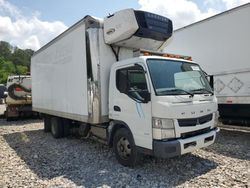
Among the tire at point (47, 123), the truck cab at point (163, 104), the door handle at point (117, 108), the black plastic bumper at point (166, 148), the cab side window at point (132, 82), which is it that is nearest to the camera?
the black plastic bumper at point (166, 148)

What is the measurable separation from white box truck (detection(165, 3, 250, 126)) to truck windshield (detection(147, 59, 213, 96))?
2.20 meters

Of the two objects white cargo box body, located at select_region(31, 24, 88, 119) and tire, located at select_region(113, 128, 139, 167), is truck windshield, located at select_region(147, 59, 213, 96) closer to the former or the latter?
tire, located at select_region(113, 128, 139, 167)

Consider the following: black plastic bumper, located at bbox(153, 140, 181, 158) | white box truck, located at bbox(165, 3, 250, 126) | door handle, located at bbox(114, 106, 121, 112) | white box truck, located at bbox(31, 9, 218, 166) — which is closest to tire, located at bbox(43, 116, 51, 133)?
white box truck, located at bbox(31, 9, 218, 166)

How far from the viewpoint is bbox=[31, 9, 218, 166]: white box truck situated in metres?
4.97

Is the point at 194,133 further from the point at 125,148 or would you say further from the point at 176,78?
the point at 125,148

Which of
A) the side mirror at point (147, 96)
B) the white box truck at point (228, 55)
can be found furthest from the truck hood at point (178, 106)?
the white box truck at point (228, 55)

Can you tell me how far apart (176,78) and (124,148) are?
1.94m

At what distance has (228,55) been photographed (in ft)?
27.0

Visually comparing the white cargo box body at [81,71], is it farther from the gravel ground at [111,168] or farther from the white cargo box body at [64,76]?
the gravel ground at [111,168]

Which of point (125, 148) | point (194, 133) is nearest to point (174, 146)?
point (194, 133)

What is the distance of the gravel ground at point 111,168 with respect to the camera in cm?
503

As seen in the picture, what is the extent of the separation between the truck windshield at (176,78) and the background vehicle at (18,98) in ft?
38.5

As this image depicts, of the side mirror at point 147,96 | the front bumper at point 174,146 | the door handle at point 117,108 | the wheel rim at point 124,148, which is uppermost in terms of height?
the side mirror at point 147,96

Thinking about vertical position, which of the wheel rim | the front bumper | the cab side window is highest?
the cab side window
